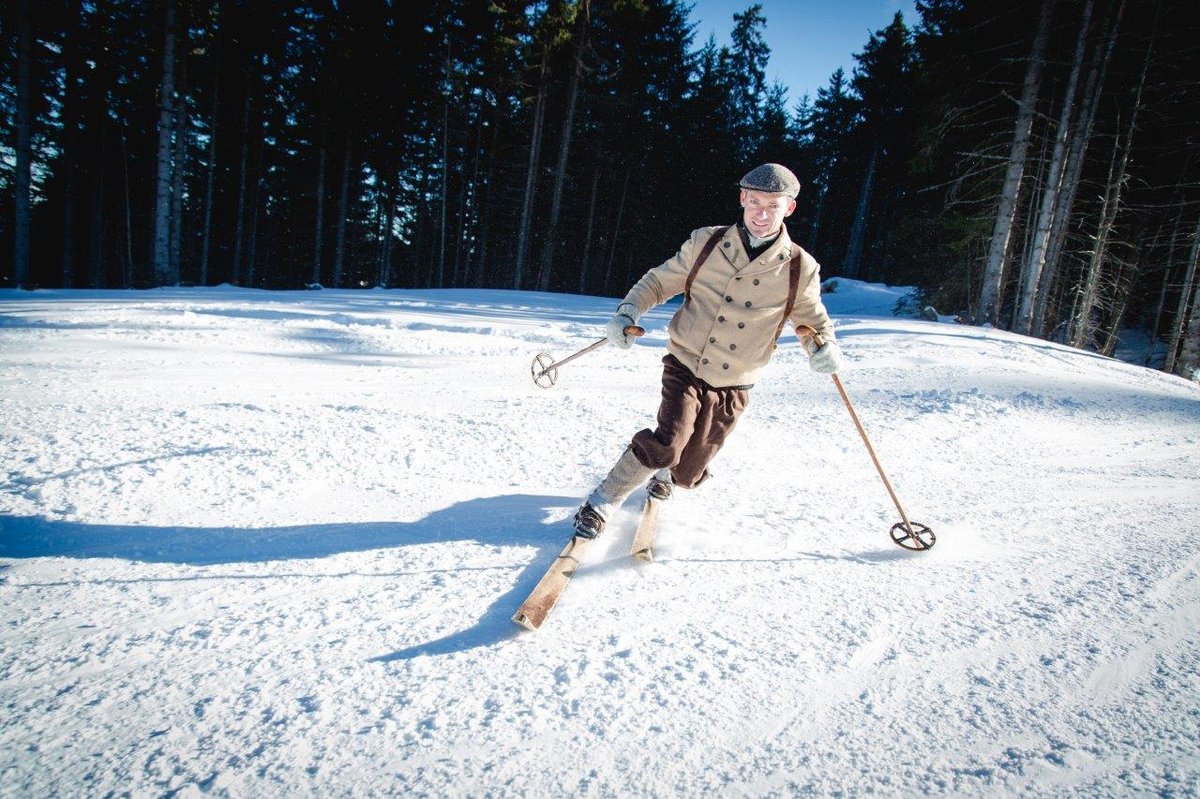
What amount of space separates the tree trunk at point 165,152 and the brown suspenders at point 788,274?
699 inches

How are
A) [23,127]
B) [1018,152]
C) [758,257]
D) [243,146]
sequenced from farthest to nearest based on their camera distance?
[243,146], [23,127], [1018,152], [758,257]

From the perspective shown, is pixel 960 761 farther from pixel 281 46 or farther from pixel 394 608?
pixel 281 46

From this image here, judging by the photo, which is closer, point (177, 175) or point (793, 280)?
point (793, 280)

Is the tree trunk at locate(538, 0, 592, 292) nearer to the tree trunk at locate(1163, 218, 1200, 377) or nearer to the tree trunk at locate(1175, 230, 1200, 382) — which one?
the tree trunk at locate(1175, 230, 1200, 382)

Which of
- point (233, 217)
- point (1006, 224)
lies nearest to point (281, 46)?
point (233, 217)

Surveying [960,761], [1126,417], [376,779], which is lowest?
[376,779]

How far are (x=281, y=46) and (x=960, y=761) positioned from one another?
104 feet

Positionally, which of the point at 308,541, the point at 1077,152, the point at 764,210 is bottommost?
the point at 308,541

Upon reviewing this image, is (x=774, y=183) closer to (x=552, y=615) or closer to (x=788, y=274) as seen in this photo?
(x=788, y=274)

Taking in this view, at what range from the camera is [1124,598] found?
7.69 ft

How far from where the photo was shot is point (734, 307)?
2.62 meters

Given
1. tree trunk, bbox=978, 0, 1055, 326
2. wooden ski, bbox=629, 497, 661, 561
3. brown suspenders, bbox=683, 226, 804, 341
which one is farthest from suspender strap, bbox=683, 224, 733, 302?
A: tree trunk, bbox=978, 0, 1055, 326

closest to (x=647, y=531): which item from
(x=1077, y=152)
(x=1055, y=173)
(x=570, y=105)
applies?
(x=1055, y=173)

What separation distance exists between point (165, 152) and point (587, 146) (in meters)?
18.4
